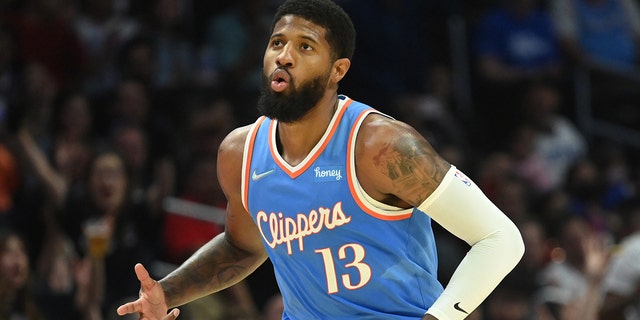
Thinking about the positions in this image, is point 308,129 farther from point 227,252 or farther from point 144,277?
point 144,277

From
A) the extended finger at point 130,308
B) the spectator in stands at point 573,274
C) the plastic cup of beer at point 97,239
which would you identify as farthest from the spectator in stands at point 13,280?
the spectator in stands at point 573,274

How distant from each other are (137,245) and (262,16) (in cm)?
326

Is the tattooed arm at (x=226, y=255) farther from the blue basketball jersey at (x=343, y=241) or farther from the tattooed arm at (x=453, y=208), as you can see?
the tattooed arm at (x=453, y=208)

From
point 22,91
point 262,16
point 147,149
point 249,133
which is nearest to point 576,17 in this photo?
point 262,16

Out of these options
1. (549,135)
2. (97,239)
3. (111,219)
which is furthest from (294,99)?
(549,135)

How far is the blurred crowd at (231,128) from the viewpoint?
27.1ft

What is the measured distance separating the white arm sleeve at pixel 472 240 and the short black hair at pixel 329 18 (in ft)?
2.33

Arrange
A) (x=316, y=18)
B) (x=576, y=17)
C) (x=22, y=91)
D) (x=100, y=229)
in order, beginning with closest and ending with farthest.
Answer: (x=316, y=18) < (x=100, y=229) < (x=22, y=91) < (x=576, y=17)

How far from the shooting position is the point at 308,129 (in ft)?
15.7

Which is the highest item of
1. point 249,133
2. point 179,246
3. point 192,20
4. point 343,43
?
point 343,43

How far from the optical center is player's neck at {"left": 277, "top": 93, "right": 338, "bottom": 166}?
4762mm

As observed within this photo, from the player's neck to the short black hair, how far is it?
210mm

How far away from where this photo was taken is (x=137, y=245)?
835cm

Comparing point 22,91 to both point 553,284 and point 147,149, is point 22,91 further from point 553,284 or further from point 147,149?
point 553,284
